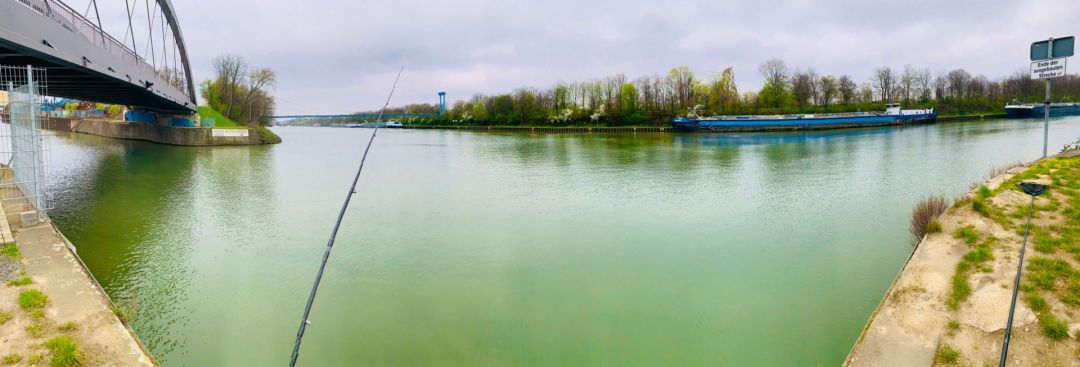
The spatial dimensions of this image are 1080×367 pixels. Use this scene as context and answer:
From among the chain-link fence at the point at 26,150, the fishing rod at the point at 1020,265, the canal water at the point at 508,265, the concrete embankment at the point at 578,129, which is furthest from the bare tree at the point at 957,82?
the chain-link fence at the point at 26,150

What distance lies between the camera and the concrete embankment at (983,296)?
12.9 feet

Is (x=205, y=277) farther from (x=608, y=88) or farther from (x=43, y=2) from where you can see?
(x=608, y=88)

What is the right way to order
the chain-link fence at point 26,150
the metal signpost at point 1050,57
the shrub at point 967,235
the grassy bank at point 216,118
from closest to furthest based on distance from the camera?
the shrub at point 967,235, the chain-link fence at point 26,150, the metal signpost at point 1050,57, the grassy bank at point 216,118

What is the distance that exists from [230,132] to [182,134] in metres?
2.61

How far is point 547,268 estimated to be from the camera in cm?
777

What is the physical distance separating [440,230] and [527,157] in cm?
1725

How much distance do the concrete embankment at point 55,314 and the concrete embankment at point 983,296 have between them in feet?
18.7

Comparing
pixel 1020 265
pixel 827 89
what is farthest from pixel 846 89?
pixel 1020 265

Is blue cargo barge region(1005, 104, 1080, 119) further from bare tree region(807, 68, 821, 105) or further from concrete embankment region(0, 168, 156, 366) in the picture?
concrete embankment region(0, 168, 156, 366)

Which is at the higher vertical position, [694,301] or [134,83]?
[134,83]

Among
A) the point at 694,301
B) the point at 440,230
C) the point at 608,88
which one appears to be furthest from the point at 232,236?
the point at 608,88

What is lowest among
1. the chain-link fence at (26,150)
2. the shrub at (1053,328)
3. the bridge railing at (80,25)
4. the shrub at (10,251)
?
the shrub at (1053,328)

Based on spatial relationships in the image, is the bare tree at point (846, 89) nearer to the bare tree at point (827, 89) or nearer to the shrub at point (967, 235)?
the bare tree at point (827, 89)

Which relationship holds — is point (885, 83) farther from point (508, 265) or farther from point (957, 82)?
point (508, 265)
